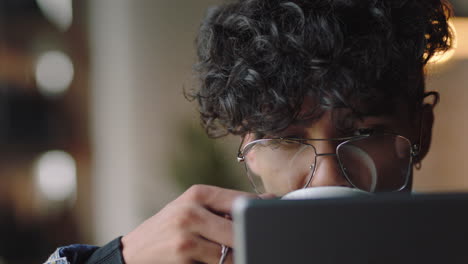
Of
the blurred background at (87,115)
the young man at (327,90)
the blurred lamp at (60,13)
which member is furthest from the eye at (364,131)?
the blurred lamp at (60,13)

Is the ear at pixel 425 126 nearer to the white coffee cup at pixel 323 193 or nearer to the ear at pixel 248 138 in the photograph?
the ear at pixel 248 138

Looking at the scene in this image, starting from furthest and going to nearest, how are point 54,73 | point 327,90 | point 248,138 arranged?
point 54,73 < point 248,138 < point 327,90

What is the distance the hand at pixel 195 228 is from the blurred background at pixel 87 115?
3.15 meters

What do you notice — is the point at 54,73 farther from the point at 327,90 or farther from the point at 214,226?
the point at 214,226

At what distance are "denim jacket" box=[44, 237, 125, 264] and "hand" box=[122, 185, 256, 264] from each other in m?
0.11

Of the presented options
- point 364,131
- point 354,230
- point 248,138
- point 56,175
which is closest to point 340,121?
point 364,131

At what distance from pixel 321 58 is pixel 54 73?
4.23m

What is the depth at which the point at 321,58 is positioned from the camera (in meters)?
0.83

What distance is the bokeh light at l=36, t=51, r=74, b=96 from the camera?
453 cm

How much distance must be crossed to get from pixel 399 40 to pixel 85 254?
69 centimetres

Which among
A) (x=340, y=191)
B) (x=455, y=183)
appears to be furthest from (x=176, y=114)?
(x=340, y=191)

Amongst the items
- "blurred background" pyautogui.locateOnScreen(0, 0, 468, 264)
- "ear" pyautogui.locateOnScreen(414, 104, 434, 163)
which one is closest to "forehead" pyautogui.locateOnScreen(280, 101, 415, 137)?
"ear" pyautogui.locateOnScreen(414, 104, 434, 163)

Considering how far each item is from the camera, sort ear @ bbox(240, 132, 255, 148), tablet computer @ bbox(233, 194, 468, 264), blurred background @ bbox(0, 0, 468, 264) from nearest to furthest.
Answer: tablet computer @ bbox(233, 194, 468, 264) → ear @ bbox(240, 132, 255, 148) → blurred background @ bbox(0, 0, 468, 264)

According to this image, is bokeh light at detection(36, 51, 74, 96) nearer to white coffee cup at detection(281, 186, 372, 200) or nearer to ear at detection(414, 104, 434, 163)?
ear at detection(414, 104, 434, 163)
